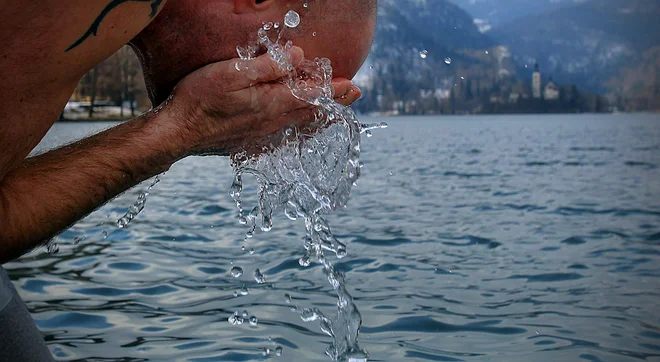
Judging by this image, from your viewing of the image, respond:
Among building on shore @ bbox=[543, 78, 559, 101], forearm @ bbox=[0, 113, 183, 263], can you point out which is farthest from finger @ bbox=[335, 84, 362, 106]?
building on shore @ bbox=[543, 78, 559, 101]

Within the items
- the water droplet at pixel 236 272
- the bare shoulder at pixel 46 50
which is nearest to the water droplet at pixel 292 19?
the bare shoulder at pixel 46 50

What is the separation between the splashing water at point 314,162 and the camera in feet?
7.15

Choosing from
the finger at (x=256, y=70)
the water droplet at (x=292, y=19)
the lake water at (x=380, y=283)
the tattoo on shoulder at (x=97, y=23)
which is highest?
the water droplet at (x=292, y=19)

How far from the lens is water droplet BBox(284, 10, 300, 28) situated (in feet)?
7.18

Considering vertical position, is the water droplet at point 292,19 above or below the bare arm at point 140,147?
above

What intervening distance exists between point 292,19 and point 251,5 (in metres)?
0.13

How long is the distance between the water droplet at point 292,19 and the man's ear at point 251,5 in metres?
0.06

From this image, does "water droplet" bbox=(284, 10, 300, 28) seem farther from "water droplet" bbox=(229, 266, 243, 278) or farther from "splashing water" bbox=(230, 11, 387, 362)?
"water droplet" bbox=(229, 266, 243, 278)

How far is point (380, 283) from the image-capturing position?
4.80 m

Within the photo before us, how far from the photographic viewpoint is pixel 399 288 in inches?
184

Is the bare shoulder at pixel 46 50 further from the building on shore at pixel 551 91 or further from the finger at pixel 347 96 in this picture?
the building on shore at pixel 551 91

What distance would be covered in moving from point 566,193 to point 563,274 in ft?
19.5

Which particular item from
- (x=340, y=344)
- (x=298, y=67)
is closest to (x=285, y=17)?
(x=298, y=67)

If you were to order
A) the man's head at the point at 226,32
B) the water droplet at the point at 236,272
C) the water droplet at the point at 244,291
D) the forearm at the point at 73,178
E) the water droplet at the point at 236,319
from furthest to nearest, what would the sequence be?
the water droplet at the point at 236,272, the water droplet at the point at 244,291, the water droplet at the point at 236,319, the man's head at the point at 226,32, the forearm at the point at 73,178
